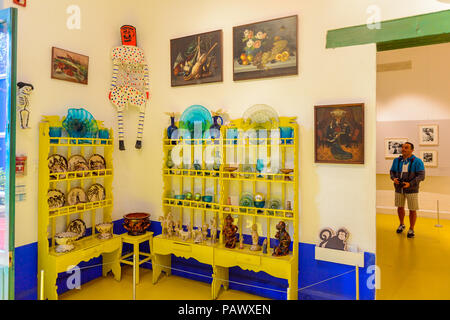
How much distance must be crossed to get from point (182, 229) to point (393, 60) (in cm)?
571

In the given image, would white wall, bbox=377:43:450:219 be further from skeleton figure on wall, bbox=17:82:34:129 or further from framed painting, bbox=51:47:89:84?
skeleton figure on wall, bbox=17:82:34:129

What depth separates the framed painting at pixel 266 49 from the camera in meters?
3.09

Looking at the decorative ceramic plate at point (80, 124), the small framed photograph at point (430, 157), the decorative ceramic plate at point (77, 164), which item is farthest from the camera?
the small framed photograph at point (430, 157)

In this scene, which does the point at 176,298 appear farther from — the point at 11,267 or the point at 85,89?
the point at 85,89

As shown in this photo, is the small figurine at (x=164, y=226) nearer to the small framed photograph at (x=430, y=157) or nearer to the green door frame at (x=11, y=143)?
the green door frame at (x=11, y=143)

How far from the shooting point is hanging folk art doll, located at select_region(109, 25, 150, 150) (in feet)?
12.3

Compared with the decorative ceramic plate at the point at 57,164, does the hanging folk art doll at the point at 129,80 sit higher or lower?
higher

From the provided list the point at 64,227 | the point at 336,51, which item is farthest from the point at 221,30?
the point at 64,227

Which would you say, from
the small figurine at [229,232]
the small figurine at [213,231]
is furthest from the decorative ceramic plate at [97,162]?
the small figurine at [229,232]

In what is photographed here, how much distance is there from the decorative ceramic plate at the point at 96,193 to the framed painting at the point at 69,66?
3.88 feet

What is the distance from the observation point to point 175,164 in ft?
12.1

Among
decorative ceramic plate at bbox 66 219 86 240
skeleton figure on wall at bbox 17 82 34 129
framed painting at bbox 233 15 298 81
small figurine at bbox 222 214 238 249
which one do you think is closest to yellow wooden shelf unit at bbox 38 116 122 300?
decorative ceramic plate at bbox 66 219 86 240

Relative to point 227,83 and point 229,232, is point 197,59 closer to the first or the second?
point 227,83

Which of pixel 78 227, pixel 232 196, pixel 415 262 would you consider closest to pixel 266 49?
pixel 232 196
